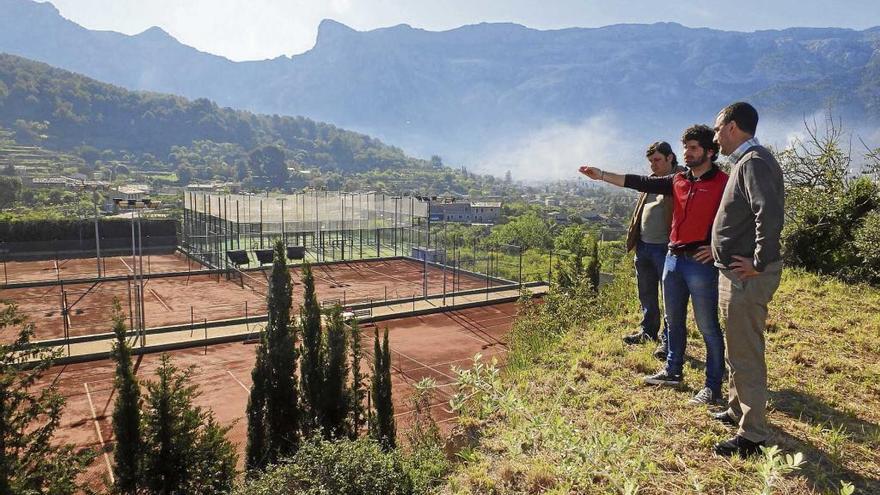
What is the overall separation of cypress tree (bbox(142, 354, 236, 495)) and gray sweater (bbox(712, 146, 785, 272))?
5658mm

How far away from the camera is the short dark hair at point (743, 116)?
2.89 metres

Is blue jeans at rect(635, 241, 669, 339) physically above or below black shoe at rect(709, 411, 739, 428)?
above

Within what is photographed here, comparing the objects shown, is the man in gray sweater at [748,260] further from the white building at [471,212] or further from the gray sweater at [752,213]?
the white building at [471,212]

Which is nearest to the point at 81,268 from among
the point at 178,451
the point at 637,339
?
the point at 178,451

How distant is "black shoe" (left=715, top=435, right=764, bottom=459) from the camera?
111 inches

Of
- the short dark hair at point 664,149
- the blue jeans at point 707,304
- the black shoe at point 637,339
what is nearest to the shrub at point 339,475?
the blue jeans at point 707,304

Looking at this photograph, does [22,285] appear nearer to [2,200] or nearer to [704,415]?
[704,415]

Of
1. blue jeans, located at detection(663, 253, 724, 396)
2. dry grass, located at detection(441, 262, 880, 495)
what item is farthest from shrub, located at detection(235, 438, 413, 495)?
blue jeans, located at detection(663, 253, 724, 396)

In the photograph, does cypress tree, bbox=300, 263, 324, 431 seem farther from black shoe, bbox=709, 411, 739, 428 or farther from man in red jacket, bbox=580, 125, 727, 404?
black shoe, bbox=709, 411, 739, 428

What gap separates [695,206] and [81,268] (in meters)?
32.0

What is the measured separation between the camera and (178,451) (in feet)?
20.2

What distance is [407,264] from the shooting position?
31656mm

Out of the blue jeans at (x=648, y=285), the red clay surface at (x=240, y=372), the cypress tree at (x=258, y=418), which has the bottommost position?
the red clay surface at (x=240, y=372)

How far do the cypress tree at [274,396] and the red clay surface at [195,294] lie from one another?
9.45m
